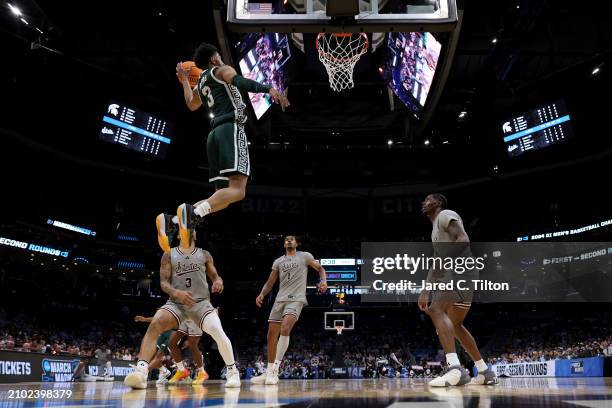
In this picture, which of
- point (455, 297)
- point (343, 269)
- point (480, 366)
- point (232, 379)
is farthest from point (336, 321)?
point (455, 297)

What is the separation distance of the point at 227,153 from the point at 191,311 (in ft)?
5.69

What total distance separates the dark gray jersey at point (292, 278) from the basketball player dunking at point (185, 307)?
1426 millimetres

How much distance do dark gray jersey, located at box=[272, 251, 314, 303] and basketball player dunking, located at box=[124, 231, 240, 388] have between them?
1.43 meters

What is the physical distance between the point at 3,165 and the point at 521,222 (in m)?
22.0

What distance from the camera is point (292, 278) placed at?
7562mm

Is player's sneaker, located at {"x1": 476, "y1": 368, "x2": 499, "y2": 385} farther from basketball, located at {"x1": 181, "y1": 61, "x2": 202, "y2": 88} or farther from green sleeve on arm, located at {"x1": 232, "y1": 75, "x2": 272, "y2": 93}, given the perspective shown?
basketball, located at {"x1": 181, "y1": 61, "x2": 202, "y2": 88}

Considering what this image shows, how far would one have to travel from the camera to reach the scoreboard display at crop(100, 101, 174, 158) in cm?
1780

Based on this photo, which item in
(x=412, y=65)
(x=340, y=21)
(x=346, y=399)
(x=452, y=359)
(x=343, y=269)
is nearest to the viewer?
(x=346, y=399)

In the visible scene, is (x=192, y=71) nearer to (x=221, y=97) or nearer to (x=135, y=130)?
(x=221, y=97)

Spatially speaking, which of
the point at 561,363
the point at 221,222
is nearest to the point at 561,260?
the point at 561,363

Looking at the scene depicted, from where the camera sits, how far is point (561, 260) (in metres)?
25.3

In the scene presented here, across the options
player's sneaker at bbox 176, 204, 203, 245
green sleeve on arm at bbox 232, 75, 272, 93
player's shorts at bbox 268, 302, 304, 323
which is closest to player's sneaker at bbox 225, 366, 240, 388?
player's sneaker at bbox 176, 204, 203, 245

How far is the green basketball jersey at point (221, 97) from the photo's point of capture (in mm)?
5055

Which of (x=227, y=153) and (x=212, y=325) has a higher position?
(x=227, y=153)
